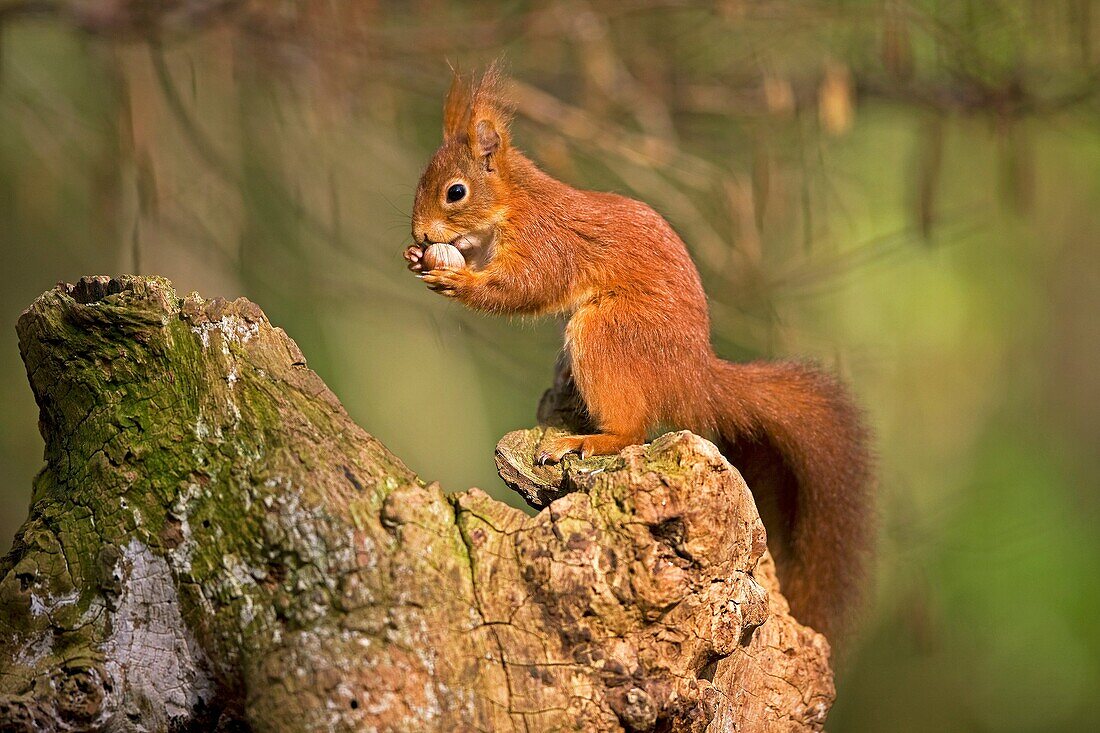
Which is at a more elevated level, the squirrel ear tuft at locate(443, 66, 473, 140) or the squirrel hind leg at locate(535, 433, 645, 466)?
the squirrel ear tuft at locate(443, 66, 473, 140)

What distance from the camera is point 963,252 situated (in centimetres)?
486

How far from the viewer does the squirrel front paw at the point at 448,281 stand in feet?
6.59

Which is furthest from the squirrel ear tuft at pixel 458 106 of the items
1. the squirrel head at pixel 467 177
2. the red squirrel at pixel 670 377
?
the red squirrel at pixel 670 377

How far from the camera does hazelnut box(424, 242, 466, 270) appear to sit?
2029 millimetres

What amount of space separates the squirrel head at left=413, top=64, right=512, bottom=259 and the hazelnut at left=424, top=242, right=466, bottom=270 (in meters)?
0.03

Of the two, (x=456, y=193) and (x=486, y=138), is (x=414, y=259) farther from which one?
(x=486, y=138)

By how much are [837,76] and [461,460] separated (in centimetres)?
221

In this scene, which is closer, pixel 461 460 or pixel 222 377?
pixel 222 377

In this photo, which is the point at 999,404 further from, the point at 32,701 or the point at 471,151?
the point at 32,701

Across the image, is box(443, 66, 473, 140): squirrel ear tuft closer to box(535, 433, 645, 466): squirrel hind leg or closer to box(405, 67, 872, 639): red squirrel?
box(405, 67, 872, 639): red squirrel

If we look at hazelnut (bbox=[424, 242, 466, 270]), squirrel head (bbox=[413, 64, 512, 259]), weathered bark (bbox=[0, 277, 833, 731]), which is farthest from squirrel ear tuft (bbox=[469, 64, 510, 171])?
weathered bark (bbox=[0, 277, 833, 731])

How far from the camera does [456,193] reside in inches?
82.4

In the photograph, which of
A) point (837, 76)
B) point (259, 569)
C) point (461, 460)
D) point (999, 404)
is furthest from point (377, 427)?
point (259, 569)

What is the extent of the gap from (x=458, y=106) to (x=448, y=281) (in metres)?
0.40
